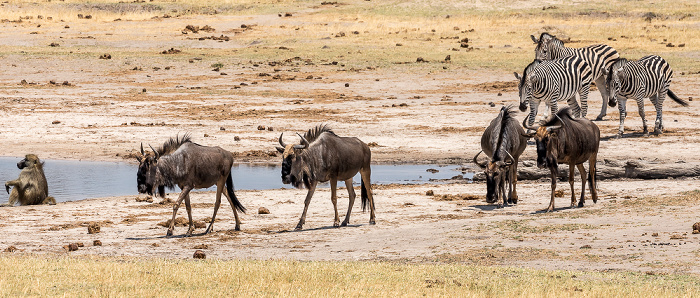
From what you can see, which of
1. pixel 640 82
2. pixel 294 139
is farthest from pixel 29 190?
pixel 640 82

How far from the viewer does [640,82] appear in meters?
26.2

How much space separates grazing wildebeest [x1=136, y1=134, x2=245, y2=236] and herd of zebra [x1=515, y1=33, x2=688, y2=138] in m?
11.4

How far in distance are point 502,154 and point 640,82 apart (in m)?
11.1

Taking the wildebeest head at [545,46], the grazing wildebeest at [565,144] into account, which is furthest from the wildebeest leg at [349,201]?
the wildebeest head at [545,46]

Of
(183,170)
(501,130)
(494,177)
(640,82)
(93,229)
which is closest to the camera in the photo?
(93,229)

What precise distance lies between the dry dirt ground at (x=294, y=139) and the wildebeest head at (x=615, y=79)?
985mm

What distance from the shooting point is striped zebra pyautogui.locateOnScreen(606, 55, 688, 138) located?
25.6m

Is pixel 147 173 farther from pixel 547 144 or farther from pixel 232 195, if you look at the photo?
pixel 547 144

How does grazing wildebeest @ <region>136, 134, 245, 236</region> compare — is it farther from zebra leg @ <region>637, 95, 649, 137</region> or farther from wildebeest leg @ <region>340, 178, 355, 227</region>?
zebra leg @ <region>637, 95, 649, 137</region>

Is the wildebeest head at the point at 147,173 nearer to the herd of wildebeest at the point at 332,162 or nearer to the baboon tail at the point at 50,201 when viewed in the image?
the herd of wildebeest at the point at 332,162

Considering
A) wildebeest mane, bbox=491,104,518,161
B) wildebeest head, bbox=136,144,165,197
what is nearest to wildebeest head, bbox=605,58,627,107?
wildebeest mane, bbox=491,104,518,161

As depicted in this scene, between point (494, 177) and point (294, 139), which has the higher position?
point (494, 177)

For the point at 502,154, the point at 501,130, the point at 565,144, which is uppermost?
the point at 501,130

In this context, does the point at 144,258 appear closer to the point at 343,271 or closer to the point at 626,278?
the point at 343,271
